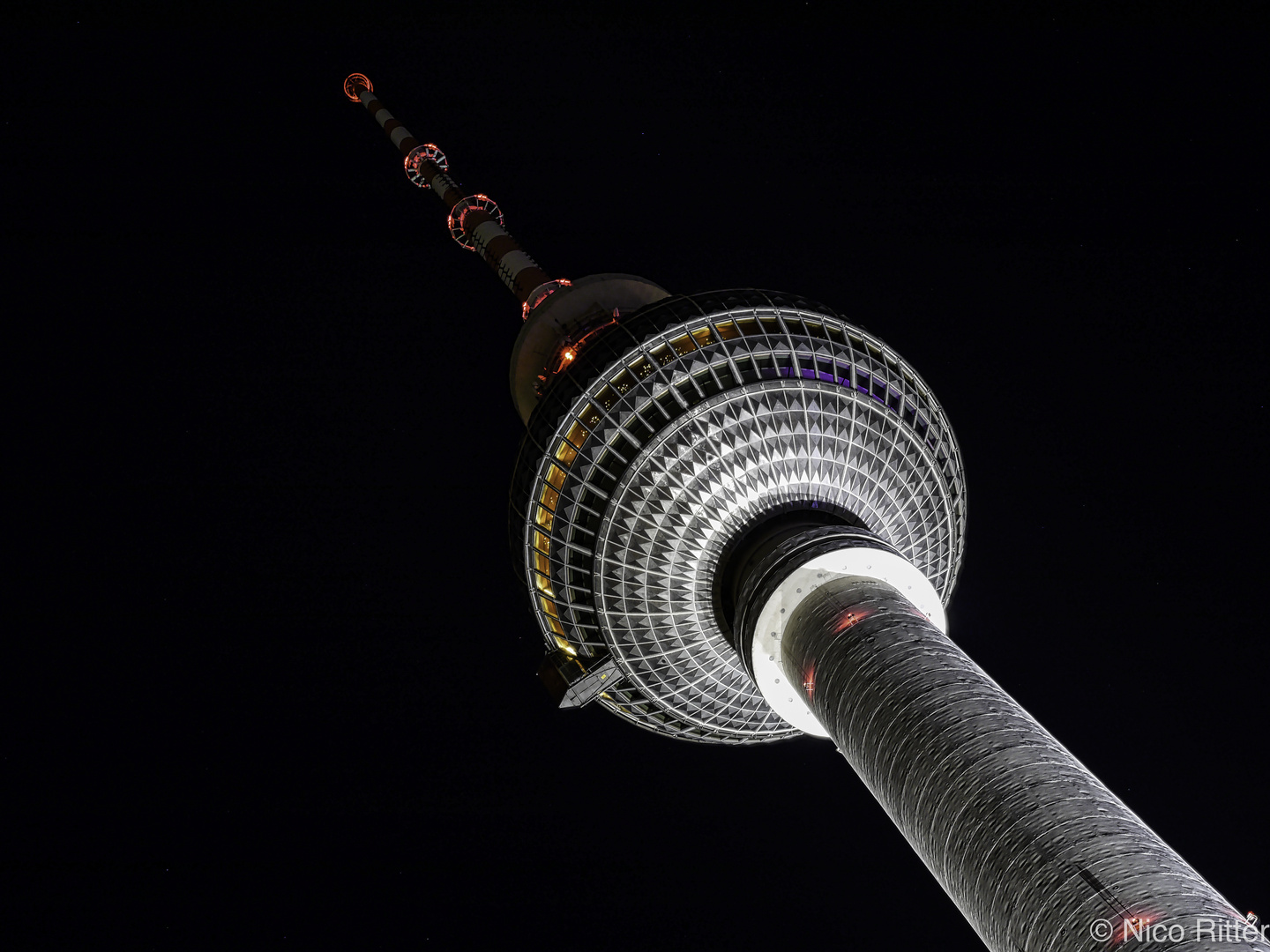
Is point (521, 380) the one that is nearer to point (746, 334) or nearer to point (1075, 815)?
point (746, 334)

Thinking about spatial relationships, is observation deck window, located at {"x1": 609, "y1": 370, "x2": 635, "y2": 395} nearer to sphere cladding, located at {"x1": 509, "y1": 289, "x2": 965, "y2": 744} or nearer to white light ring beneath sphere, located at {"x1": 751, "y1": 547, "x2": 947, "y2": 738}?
sphere cladding, located at {"x1": 509, "y1": 289, "x2": 965, "y2": 744}

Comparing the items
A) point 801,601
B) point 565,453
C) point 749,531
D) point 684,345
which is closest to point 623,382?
point 684,345

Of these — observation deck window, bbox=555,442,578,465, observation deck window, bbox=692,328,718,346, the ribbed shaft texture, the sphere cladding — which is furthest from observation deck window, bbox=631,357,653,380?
the ribbed shaft texture

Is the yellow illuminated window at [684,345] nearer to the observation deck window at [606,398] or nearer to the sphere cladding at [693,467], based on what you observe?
the sphere cladding at [693,467]

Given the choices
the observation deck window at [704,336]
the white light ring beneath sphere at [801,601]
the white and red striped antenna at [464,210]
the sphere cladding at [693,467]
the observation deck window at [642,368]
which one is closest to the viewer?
the white light ring beneath sphere at [801,601]

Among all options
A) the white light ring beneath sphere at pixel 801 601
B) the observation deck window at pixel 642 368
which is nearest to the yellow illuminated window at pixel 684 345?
the observation deck window at pixel 642 368

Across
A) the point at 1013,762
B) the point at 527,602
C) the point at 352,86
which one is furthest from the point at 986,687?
the point at 352,86

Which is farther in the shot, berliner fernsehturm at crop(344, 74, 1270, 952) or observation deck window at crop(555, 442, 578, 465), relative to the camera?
observation deck window at crop(555, 442, 578, 465)
